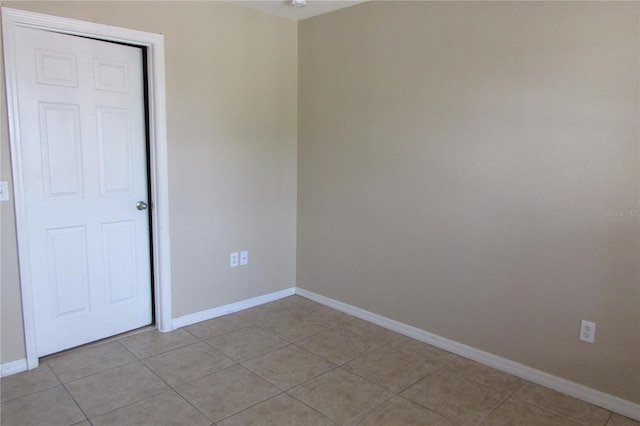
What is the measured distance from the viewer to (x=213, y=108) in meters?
3.29

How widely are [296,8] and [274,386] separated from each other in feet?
8.92

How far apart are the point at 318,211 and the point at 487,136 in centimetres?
159

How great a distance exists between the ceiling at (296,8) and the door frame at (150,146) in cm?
83

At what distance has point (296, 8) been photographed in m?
3.39

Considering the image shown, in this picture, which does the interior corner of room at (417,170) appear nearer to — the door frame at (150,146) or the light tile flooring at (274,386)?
the door frame at (150,146)

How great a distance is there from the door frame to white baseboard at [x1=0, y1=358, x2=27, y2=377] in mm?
26

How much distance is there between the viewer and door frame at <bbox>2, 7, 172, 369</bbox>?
243 cm

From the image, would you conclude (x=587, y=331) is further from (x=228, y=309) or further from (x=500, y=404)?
→ (x=228, y=309)

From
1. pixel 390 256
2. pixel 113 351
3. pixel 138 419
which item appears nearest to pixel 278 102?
pixel 390 256

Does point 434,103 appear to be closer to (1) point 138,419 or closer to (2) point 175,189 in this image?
(2) point 175,189

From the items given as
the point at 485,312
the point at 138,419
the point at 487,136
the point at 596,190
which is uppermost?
the point at 487,136

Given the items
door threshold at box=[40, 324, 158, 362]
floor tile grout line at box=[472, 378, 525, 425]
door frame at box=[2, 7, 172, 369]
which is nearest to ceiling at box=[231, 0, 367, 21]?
door frame at box=[2, 7, 172, 369]

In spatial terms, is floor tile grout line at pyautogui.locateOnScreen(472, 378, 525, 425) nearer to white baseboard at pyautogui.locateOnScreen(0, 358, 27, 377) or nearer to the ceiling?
white baseboard at pyautogui.locateOnScreen(0, 358, 27, 377)

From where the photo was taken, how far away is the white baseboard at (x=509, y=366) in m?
2.31
